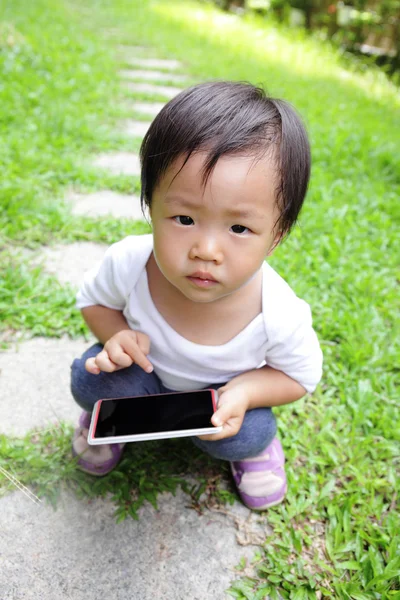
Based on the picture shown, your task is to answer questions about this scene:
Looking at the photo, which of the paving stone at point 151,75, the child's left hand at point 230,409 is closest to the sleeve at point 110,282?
the child's left hand at point 230,409

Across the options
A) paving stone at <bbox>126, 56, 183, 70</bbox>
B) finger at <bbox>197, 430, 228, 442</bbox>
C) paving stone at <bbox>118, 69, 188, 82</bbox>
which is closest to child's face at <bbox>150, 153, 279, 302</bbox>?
finger at <bbox>197, 430, 228, 442</bbox>

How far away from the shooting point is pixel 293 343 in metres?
1.36

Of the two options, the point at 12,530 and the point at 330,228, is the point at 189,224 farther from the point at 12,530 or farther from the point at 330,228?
the point at 330,228

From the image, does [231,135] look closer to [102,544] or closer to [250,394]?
[250,394]

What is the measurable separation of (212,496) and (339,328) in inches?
38.4

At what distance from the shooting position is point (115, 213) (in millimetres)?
2801

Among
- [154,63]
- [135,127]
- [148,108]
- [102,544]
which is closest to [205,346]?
[102,544]

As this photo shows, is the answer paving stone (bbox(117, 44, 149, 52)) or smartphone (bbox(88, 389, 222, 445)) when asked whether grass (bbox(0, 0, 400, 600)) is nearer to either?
smartphone (bbox(88, 389, 222, 445))

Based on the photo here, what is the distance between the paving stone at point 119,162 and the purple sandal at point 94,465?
6.50 feet

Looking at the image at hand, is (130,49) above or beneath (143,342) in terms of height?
beneath

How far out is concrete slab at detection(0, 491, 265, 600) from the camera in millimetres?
1209

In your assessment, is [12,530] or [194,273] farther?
[12,530]

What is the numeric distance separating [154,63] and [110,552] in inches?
236

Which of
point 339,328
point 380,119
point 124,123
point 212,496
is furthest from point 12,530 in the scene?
point 380,119
